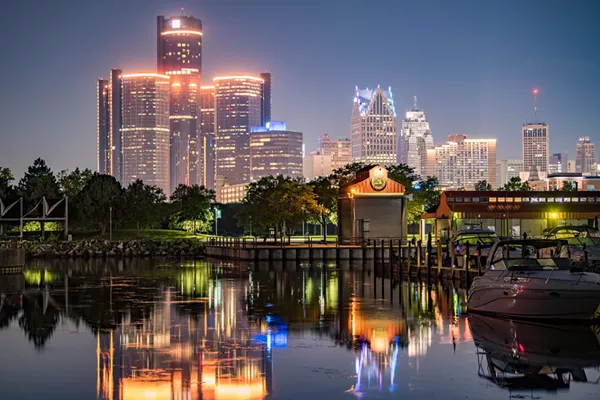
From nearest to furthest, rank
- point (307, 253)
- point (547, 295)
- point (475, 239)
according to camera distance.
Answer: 1. point (547, 295)
2. point (475, 239)
3. point (307, 253)

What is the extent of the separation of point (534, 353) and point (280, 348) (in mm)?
6337

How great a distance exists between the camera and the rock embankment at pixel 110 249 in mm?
82669

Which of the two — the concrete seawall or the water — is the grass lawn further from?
the water

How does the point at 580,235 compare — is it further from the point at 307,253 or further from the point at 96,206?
the point at 96,206

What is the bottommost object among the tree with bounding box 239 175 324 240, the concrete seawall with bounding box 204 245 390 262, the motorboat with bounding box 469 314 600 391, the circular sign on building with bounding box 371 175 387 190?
the motorboat with bounding box 469 314 600 391

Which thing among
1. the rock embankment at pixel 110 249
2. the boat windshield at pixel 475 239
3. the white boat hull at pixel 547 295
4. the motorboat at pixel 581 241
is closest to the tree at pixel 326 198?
the rock embankment at pixel 110 249

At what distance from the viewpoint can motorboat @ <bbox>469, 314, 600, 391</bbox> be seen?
19.1 metres

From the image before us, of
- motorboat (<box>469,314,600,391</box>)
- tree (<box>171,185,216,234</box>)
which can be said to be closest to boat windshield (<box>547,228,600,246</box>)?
motorboat (<box>469,314,600,391</box>)

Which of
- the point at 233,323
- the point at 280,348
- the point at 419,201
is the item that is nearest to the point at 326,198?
the point at 419,201

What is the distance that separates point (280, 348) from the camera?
23.1m

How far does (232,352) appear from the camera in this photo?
22453 millimetres

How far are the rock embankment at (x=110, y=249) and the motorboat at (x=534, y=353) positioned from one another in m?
58.7

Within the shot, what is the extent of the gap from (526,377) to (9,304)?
23089mm

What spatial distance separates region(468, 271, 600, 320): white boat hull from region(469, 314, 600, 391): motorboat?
38cm
